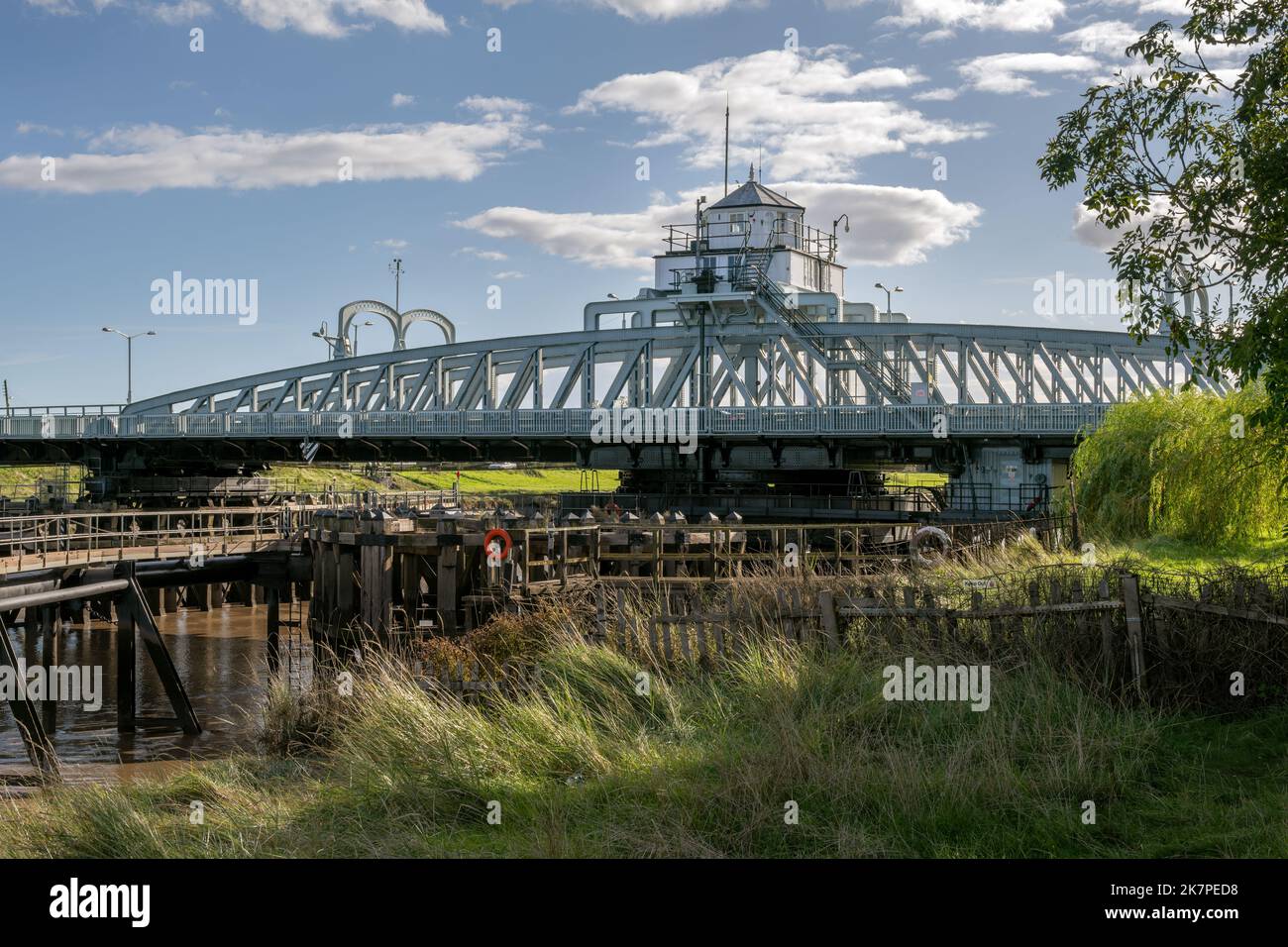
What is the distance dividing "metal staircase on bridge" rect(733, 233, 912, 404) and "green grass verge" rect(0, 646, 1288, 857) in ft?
147

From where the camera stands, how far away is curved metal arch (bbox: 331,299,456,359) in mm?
82562

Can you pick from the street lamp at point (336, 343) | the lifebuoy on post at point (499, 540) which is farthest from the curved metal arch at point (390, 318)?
the lifebuoy on post at point (499, 540)

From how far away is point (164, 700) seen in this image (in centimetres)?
2811

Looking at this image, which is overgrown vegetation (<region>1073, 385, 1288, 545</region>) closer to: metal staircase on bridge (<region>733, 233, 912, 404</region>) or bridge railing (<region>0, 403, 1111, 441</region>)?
bridge railing (<region>0, 403, 1111, 441</region>)

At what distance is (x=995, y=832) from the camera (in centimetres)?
930

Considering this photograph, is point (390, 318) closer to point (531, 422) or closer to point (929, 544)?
point (531, 422)

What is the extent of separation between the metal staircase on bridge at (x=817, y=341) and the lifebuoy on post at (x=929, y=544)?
2737 centimetres

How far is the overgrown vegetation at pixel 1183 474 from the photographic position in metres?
26.6

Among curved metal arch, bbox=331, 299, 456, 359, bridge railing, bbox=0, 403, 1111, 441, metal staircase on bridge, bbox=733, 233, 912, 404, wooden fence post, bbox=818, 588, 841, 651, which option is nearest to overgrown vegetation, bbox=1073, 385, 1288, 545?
bridge railing, bbox=0, 403, 1111, 441

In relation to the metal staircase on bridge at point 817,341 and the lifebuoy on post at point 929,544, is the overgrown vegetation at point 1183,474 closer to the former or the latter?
the lifebuoy on post at point 929,544

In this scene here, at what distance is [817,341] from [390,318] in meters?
36.1

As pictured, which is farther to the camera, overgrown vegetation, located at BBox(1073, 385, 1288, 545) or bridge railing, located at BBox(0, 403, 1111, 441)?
bridge railing, located at BBox(0, 403, 1111, 441)

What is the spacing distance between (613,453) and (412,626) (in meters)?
28.7
